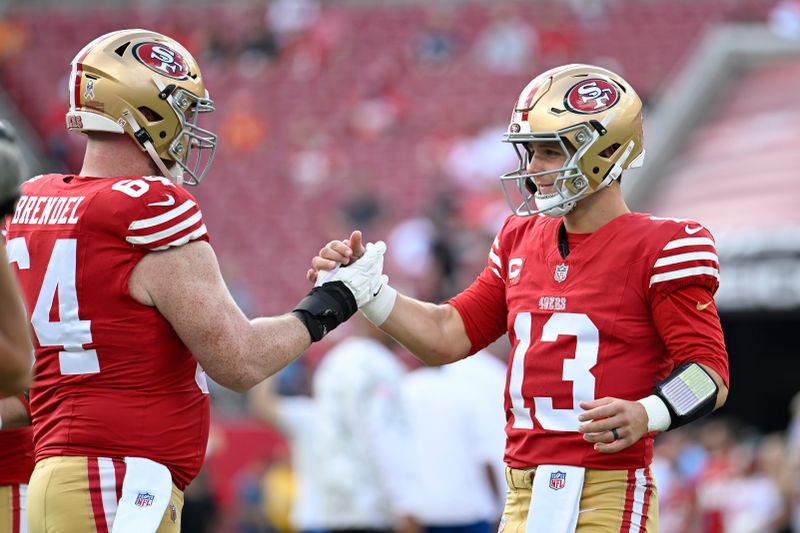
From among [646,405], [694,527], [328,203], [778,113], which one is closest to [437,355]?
A: [646,405]

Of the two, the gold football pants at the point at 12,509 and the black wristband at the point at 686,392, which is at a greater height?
the black wristband at the point at 686,392

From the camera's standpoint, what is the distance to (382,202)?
669 inches

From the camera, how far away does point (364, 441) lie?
6.92 m

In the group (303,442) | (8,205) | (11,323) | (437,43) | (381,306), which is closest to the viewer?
(11,323)

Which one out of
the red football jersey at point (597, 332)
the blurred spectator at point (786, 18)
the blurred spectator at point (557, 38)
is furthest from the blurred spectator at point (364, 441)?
the blurred spectator at point (557, 38)

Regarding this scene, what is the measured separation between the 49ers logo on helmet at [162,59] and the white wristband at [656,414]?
1.62 meters

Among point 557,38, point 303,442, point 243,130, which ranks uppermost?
point 303,442

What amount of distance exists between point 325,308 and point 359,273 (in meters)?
0.21

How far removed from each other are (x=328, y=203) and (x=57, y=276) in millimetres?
14155

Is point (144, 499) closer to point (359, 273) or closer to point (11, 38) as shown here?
point (359, 273)

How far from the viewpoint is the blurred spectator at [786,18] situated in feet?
55.5

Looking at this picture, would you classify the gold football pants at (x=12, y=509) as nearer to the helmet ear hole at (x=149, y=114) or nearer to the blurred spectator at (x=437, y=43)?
the helmet ear hole at (x=149, y=114)

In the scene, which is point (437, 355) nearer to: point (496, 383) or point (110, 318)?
point (110, 318)

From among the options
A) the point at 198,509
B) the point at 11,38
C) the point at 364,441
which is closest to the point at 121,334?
the point at 364,441
